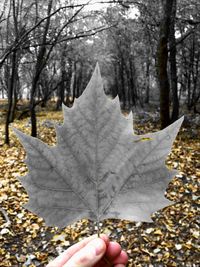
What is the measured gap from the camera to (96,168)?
109cm

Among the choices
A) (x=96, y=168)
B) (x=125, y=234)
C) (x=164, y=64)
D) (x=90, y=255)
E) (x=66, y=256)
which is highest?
(x=164, y=64)

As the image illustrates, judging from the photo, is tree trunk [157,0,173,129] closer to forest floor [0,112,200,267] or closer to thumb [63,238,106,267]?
forest floor [0,112,200,267]

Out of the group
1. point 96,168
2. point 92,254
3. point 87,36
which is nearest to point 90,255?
point 92,254

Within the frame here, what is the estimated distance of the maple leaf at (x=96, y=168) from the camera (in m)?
1.04

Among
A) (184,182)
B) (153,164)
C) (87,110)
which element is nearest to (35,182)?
(87,110)

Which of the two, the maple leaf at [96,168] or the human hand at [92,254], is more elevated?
the maple leaf at [96,168]

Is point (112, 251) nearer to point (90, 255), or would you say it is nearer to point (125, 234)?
point (90, 255)

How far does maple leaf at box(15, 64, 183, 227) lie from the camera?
104cm

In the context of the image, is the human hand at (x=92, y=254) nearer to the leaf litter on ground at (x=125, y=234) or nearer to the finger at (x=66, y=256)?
the finger at (x=66, y=256)

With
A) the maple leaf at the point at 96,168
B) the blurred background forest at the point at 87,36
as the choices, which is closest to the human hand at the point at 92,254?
the maple leaf at the point at 96,168

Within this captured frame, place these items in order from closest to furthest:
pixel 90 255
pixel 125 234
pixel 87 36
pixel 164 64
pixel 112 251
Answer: pixel 90 255 < pixel 112 251 < pixel 125 234 < pixel 87 36 < pixel 164 64

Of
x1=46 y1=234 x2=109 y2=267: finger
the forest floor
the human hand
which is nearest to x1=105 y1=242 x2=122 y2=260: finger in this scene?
the human hand

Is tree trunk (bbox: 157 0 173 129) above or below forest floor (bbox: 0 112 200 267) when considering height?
above

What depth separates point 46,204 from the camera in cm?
107
